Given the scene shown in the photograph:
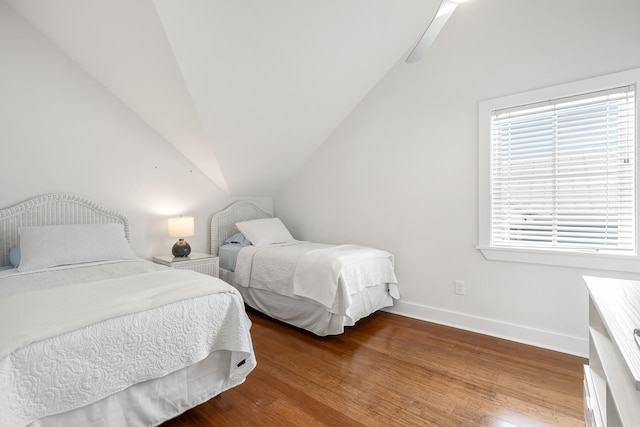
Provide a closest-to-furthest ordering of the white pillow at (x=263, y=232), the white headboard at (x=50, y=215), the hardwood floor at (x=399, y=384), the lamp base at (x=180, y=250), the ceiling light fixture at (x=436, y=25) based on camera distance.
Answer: the ceiling light fixture at (x=436, y=25)
the hardwood floor at (x=399, y=384)
the white headboard at (x=50, y=215)
the lamp base at (x=180, y=250)
the white pillow at (x=263, y=232)

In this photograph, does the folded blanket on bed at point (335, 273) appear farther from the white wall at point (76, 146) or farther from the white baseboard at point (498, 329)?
the white wall at point (76, 146)

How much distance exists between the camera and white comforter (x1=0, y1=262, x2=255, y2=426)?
1.09 meters

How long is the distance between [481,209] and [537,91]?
39.0 inches

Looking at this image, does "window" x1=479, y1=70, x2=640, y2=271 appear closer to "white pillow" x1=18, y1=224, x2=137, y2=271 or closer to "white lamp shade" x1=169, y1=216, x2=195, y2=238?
"white lamp shade" x1=169, y1=216, x2=195, y2=238

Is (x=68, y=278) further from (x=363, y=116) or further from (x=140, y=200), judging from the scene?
(x=363, y=116)

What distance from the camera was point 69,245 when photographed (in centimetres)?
232

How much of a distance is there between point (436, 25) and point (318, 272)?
1.89 meters

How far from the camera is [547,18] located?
232 centimetres

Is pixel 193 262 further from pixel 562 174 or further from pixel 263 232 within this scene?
pixel 562 174

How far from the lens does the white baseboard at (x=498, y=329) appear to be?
229 centimetres

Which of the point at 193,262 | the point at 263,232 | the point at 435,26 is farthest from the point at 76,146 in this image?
the point at 435,26

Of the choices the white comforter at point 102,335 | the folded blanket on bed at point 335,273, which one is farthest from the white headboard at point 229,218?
the white comforter at point 102,335

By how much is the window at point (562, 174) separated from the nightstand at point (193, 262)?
259cm

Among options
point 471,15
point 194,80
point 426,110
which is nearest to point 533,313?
point 426,110
